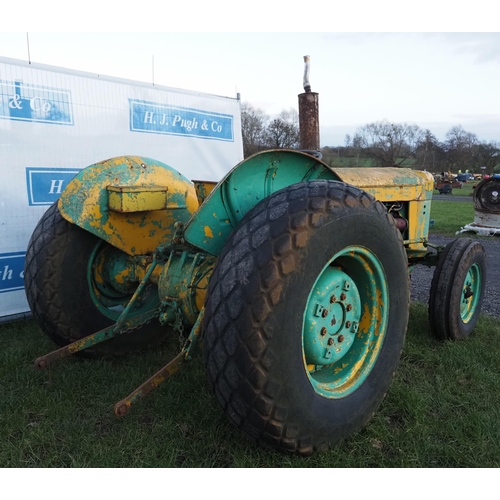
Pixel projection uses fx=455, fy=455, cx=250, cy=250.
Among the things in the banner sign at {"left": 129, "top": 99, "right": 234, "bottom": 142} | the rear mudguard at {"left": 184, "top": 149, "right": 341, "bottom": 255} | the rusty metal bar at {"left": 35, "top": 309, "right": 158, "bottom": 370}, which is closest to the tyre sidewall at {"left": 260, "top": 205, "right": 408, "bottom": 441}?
the rear mudguard at {"left": 184, "top": 149, "right": 341, "bottom": 255}

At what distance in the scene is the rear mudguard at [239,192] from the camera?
7.34 feet

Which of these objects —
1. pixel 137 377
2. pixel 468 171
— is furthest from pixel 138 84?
pixel 468 171

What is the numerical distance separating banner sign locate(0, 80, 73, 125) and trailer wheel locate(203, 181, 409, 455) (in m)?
3.26

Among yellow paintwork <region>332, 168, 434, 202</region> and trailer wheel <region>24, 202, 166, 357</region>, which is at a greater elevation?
yellow paintwork <region>332, 168, 434, 202</region>

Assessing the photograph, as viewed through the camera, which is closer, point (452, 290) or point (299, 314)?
point (299, 314)

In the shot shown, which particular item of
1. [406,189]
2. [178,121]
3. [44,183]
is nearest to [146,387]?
[406,189]

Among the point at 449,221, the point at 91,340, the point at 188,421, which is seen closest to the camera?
the point at 188,421

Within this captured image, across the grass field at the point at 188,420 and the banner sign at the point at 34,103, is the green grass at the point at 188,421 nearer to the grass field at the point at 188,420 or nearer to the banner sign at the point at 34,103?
the grass field at the point at 188,420

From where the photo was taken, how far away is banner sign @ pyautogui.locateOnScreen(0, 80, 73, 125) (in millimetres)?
4145

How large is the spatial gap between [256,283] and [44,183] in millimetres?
3463

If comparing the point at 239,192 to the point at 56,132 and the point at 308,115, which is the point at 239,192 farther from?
the point at 56,132

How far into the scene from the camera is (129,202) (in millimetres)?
2730

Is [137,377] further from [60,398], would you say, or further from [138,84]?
[138,84]

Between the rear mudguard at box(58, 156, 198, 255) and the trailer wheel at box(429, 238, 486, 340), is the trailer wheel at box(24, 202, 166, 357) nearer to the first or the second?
the rear mudguard at box(58, 156, 198, 255)
